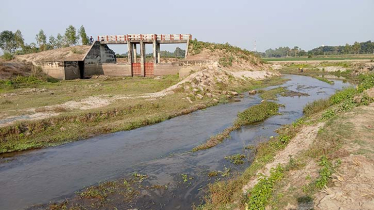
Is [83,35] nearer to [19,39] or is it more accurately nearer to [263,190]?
[19,39]

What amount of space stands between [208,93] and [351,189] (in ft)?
71.3

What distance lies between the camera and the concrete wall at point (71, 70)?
137 ft

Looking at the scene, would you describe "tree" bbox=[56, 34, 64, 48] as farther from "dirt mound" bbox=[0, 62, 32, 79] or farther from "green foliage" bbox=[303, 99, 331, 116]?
"green foliage" bbox=[303, 99, 331, 116]

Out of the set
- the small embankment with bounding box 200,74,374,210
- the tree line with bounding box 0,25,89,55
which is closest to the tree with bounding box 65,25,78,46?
the tree line with bounding box 0,25,89,55

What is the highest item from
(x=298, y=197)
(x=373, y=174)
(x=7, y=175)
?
(x=373, y=174)

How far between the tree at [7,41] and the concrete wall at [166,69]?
4241 cm

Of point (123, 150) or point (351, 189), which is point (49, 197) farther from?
point (351, 189)

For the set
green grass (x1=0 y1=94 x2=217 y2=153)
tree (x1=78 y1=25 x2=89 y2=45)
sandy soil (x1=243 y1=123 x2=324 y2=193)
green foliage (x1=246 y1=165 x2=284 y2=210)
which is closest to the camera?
green foliage (x1=246 y1=165 x2=284 y2=210)

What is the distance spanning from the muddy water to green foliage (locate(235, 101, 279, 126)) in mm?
714

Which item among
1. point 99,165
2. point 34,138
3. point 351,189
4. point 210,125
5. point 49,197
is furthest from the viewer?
point 210,125

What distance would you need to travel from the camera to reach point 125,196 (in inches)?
377

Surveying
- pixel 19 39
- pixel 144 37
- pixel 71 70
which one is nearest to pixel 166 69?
pixel 144 37

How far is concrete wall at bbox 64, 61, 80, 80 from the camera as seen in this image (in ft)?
137

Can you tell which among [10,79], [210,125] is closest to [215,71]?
[210,125]
